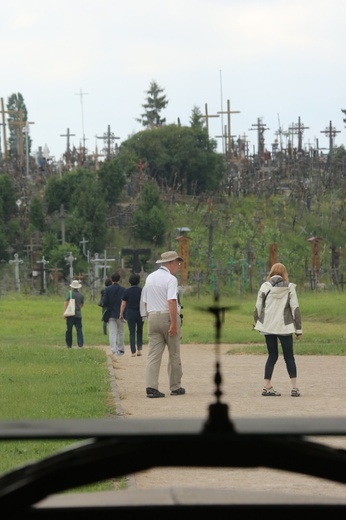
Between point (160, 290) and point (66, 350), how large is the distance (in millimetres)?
10093

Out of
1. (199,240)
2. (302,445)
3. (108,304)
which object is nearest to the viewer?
(302,445)

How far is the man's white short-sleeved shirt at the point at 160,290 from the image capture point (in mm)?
15945

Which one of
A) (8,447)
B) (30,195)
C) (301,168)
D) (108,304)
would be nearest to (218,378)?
(8,447)

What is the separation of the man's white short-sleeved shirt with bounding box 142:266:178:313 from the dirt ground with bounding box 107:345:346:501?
113 cm

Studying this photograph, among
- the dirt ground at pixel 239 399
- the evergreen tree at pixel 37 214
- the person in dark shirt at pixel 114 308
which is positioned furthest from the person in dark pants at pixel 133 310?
the evergreen tree at pixel 37 214

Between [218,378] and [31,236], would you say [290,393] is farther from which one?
[31,236]

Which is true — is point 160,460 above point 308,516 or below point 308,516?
above

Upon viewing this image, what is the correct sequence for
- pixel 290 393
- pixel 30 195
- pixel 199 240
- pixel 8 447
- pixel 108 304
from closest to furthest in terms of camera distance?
pixel 8 447
pixel 290 393
pixel 108 304
pixel 199 240
pixel 30 195

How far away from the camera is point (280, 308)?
16.1m

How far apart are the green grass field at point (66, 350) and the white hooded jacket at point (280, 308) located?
1238 mm

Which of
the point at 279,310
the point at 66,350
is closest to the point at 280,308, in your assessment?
the point at 279,310

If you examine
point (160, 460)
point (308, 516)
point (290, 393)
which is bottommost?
point (290, 393)

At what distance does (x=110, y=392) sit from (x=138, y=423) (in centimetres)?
1458

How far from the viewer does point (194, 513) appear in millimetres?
2365
